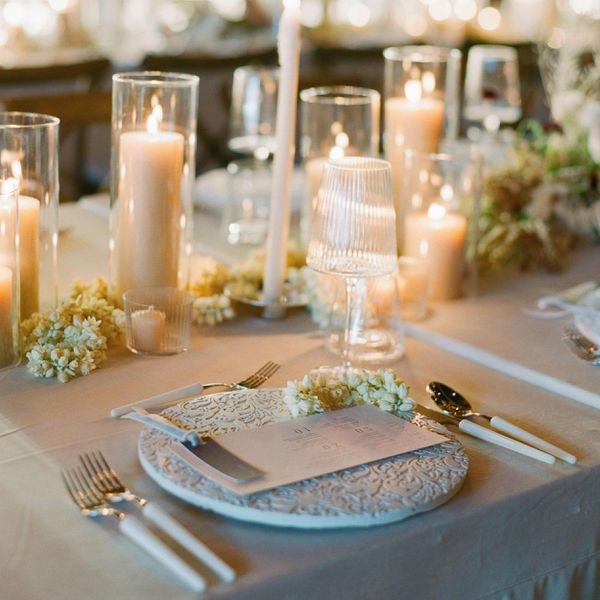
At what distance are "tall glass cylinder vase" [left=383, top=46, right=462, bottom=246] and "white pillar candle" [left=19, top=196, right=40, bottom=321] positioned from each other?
71 cm

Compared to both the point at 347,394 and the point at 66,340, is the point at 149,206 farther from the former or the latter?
the point at 347,394

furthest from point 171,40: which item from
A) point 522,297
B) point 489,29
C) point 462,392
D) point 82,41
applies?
point 462,392

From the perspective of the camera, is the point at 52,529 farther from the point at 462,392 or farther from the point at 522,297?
the point at 522,297

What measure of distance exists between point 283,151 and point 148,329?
34 centimetres

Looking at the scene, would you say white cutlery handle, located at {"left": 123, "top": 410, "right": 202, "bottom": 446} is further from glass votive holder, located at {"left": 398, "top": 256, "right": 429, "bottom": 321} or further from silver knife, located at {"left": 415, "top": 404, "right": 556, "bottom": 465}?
glass votive holder, located at {"left": 398, "top": 256, "right": 429, "bottom": 321}

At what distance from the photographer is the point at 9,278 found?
4.07ft

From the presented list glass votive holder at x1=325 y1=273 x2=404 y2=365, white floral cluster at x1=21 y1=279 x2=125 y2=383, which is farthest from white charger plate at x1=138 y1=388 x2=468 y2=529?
glass votive holder at x1=325 y1=273 x2=404 y2=365

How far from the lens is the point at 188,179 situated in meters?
1.47

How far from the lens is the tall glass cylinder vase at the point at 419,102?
72.9 inches

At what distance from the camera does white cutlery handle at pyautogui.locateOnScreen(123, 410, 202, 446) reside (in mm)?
1027

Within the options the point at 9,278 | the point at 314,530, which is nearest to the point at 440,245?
the point at 9,278

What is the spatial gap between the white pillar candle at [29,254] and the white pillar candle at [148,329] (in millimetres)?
137

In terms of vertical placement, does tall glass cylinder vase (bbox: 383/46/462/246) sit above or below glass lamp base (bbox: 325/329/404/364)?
above

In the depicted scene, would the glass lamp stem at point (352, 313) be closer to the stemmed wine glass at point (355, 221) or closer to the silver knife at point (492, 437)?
the stemmed wine glass at point (355, 221)
